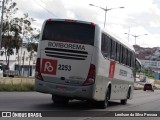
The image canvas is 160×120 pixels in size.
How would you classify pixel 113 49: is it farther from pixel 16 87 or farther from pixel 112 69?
pixel 16 87

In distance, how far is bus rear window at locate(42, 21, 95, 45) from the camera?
17297 millimetres

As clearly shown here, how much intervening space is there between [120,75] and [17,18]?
40.6m

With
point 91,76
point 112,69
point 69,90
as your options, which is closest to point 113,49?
point 112,69

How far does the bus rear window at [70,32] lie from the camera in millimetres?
17297

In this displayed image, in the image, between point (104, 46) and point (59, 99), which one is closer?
point (104, 46)

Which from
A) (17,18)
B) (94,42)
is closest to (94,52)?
(94,42)

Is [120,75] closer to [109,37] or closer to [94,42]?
[109,37]

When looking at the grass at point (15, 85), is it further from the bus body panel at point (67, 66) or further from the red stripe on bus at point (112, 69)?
the bus body panel at point (67, 66)

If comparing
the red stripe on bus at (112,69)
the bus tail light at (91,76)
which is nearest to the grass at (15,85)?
the red stripe on bus at (112,69)

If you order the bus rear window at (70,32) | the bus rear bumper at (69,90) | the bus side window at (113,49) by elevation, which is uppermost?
the bus rear window at (70,32)

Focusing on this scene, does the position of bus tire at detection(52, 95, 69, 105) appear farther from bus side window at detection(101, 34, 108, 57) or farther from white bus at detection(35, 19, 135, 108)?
bus side window at detection(101, 34, 108, 57)

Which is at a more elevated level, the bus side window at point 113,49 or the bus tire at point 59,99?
the bus side window at point 113,49

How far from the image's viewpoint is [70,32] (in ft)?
57.1

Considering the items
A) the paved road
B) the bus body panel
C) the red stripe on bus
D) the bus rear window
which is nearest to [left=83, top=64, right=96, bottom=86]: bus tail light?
the bus body panel
